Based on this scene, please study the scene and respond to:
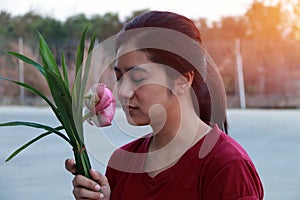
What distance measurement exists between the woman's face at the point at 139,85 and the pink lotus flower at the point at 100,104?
0.05m

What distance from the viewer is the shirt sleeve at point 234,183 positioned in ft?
2.45

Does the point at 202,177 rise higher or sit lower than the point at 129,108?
lower

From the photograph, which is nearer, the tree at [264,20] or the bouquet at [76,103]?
the bouquet at [76,103]

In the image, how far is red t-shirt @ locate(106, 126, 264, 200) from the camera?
0.76 m

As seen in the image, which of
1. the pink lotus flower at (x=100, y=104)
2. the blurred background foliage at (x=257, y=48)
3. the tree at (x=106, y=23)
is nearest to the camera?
the pink lotus flower at (x=100, y=104)

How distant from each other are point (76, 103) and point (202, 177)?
0.21 m

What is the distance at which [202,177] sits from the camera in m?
0.80

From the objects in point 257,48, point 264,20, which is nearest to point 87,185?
point 264,20

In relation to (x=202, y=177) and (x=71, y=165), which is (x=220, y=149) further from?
(x=71, y=165)

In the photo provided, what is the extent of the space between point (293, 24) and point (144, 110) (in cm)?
899

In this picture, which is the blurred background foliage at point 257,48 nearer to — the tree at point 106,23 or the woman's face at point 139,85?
the tree at point 106,23

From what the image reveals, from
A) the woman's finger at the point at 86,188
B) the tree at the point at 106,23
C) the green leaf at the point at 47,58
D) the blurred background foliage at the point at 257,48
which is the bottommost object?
the woman's finger at the point at 86,188

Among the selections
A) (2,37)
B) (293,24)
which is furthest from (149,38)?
(2,37)

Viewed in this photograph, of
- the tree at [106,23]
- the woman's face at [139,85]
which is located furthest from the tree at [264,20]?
the woman's face at [139,85]
